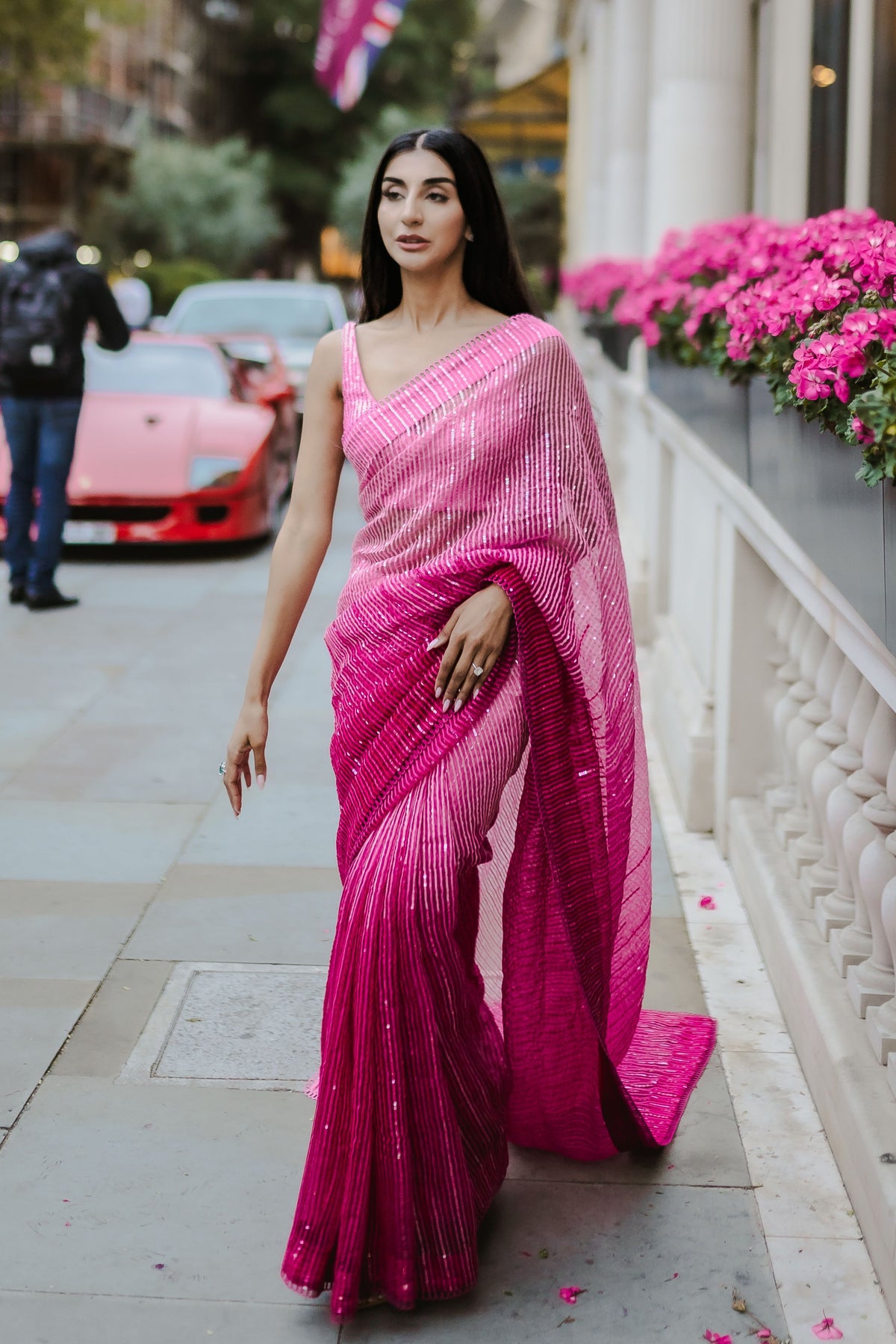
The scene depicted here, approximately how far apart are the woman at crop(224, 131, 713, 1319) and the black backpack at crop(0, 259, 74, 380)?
5.99 meters

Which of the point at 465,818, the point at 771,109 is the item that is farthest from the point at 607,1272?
the point at 771,109

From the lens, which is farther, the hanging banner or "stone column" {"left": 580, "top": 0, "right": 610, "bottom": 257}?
"stone column" {"left": 580, "top": 0, "right": 610, "bottom": 257}

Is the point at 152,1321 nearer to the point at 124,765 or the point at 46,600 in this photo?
the point at 124,765

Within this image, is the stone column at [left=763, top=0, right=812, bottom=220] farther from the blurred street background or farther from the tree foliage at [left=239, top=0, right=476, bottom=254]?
the tree foliage at [left=239, top=0, right=476, bottom=254]

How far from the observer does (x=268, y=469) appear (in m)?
11.3

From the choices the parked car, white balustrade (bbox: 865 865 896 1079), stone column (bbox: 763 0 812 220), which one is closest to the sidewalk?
white balustrade (bbox: 865 865 896 1079)

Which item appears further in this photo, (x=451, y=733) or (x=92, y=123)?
(x=92, y=123)

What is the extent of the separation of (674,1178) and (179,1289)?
93cm

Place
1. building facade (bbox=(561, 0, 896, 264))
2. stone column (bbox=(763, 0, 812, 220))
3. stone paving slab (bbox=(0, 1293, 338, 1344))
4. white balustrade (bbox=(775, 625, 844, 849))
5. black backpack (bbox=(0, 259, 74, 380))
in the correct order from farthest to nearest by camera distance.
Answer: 1. stone column (bbox=(763, 0, 812, 220))
2. black backpack (bbox=(0, 259, 74, 380))
3. building facade (bbox=(561, 0, 896, 264))
4. white balustrade (bbox=(775, 625, 844, 849))
5. stone paving slab (bbox=(0, 1293, 338, 1344))

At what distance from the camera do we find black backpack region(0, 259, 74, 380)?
339 inches

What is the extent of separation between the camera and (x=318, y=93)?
6119 cm

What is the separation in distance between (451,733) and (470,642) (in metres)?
0.16

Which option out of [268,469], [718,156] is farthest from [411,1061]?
[268,469]

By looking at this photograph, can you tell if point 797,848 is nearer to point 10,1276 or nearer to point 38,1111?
point 38,1111
